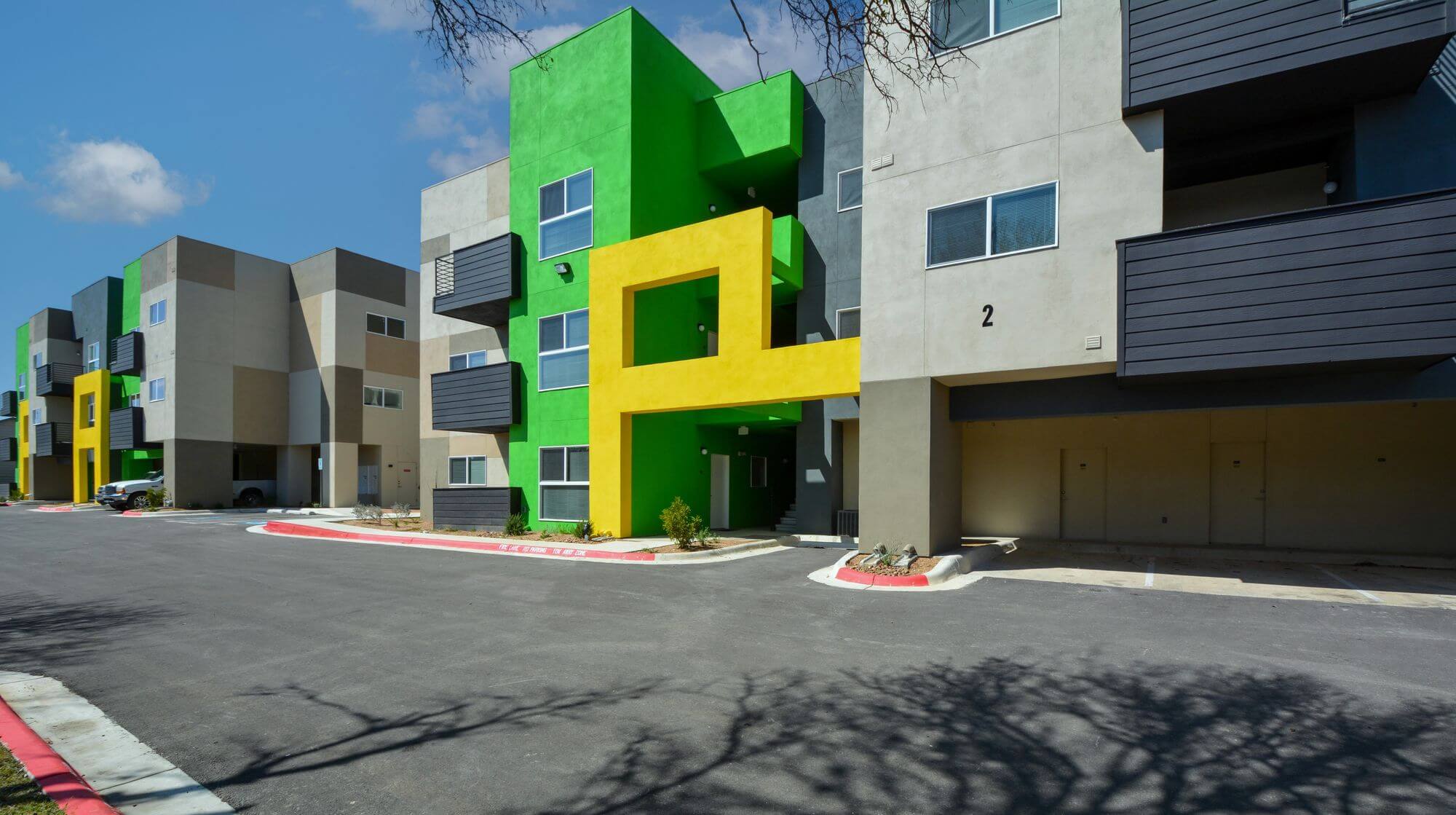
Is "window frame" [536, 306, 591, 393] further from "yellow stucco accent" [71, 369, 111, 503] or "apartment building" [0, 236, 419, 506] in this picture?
"yellow stucco accent" [71, 369, 111, 503]

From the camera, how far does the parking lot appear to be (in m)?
3.98

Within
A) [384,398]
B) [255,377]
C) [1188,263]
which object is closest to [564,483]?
[1188,263]

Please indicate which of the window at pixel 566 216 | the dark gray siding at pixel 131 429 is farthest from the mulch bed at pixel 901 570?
the dark gray siding at pixel 131 429

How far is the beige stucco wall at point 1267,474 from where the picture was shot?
41.9 feet

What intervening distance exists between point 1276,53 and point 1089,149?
2393mm

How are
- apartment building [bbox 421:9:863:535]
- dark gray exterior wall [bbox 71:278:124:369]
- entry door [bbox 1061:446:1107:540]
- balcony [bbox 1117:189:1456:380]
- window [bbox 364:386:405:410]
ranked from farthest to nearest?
dark gray exterior wall [bbox 71:278:124:369], window [bbox 364:386:405:410], apartment building [bbox 421:9:863:535], entry door [bbox 1061:446:1107:540], balcony [bbox 1117:189:1456:380]

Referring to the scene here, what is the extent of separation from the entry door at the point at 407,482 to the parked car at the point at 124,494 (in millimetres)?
10146

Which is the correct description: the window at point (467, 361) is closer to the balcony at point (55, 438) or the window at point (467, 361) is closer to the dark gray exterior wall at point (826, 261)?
the dark gray exterior wall at point (826, 261)

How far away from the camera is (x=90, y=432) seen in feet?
120

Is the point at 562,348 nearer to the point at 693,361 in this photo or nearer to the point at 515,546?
the point at 693,361

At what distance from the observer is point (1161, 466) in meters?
15.1

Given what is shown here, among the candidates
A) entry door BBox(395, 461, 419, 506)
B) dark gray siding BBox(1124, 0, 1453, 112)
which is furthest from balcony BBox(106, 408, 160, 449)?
dark gray siding BBox(1124, 0, 1453, 112)

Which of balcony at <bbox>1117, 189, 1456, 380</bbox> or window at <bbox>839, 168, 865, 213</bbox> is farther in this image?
window at <bbox>839, 168, 865, 213</bbox>

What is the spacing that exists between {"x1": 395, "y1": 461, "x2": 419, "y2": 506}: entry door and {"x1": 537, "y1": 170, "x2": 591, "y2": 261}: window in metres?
20.5
